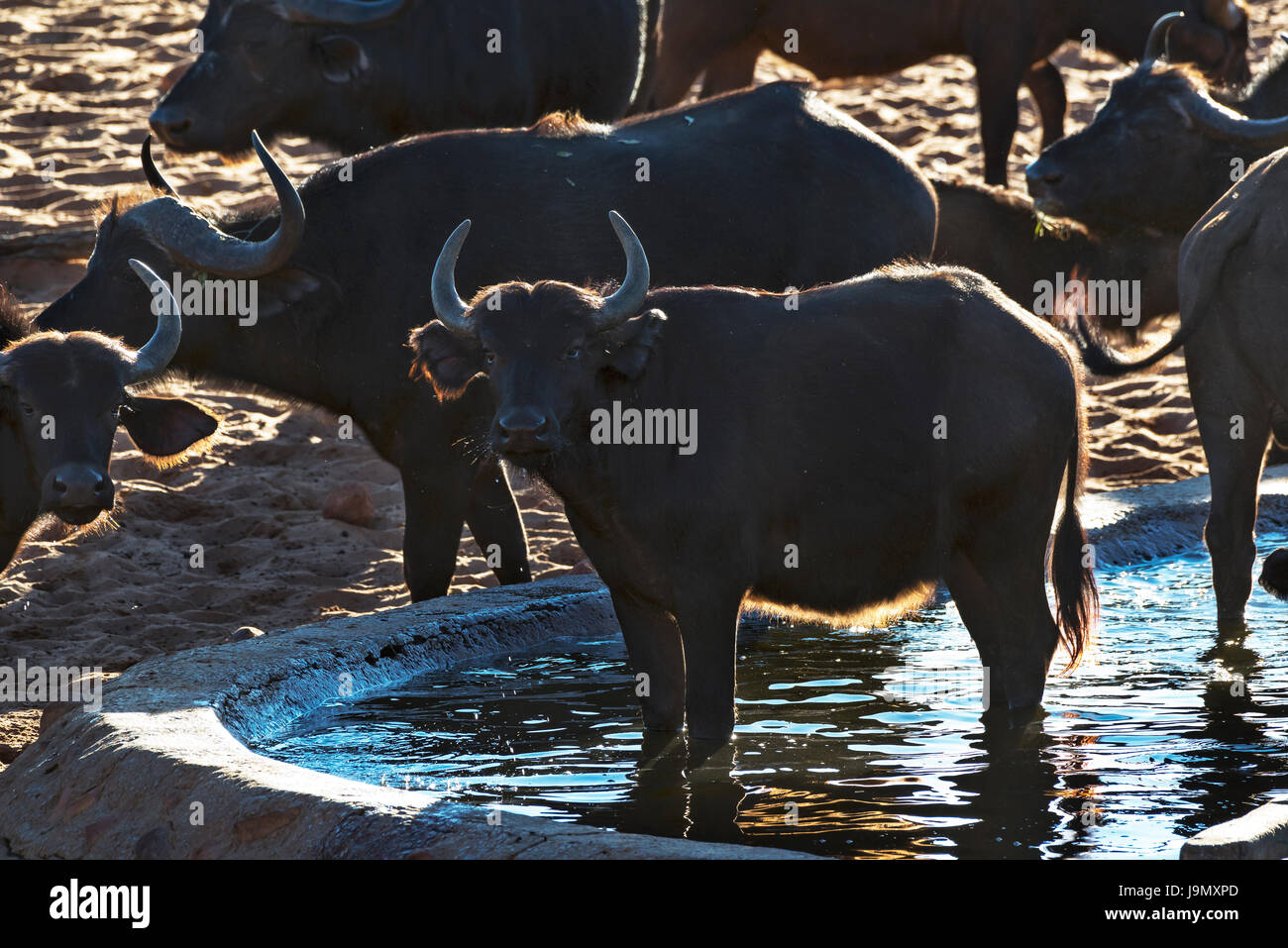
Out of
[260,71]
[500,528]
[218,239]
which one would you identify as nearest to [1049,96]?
[260,71]

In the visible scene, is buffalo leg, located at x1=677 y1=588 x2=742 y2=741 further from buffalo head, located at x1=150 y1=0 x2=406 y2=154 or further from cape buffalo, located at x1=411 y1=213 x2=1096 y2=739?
buffalo head, located at x1=150 y1=0 x2=406 y2=154

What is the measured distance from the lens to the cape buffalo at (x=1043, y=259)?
9680 millimetres

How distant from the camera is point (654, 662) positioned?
17.9ft

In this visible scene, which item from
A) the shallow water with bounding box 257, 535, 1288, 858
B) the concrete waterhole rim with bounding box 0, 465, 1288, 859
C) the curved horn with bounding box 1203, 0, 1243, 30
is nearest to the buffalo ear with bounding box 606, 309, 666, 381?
the shallow water with bounding box 257, 535, 1288, 858

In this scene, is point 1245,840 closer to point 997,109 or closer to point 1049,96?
point 997,109

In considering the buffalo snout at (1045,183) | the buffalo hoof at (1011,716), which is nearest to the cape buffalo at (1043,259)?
the buffalo snout at (1045,183)

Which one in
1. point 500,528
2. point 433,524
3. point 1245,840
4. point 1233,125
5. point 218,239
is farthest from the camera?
point 1233,125

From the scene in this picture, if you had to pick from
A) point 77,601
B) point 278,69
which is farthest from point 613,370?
point 278,69

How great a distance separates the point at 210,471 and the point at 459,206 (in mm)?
2547

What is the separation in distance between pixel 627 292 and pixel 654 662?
110 centimetres

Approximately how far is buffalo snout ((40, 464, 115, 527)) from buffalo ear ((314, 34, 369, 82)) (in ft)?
11.2
